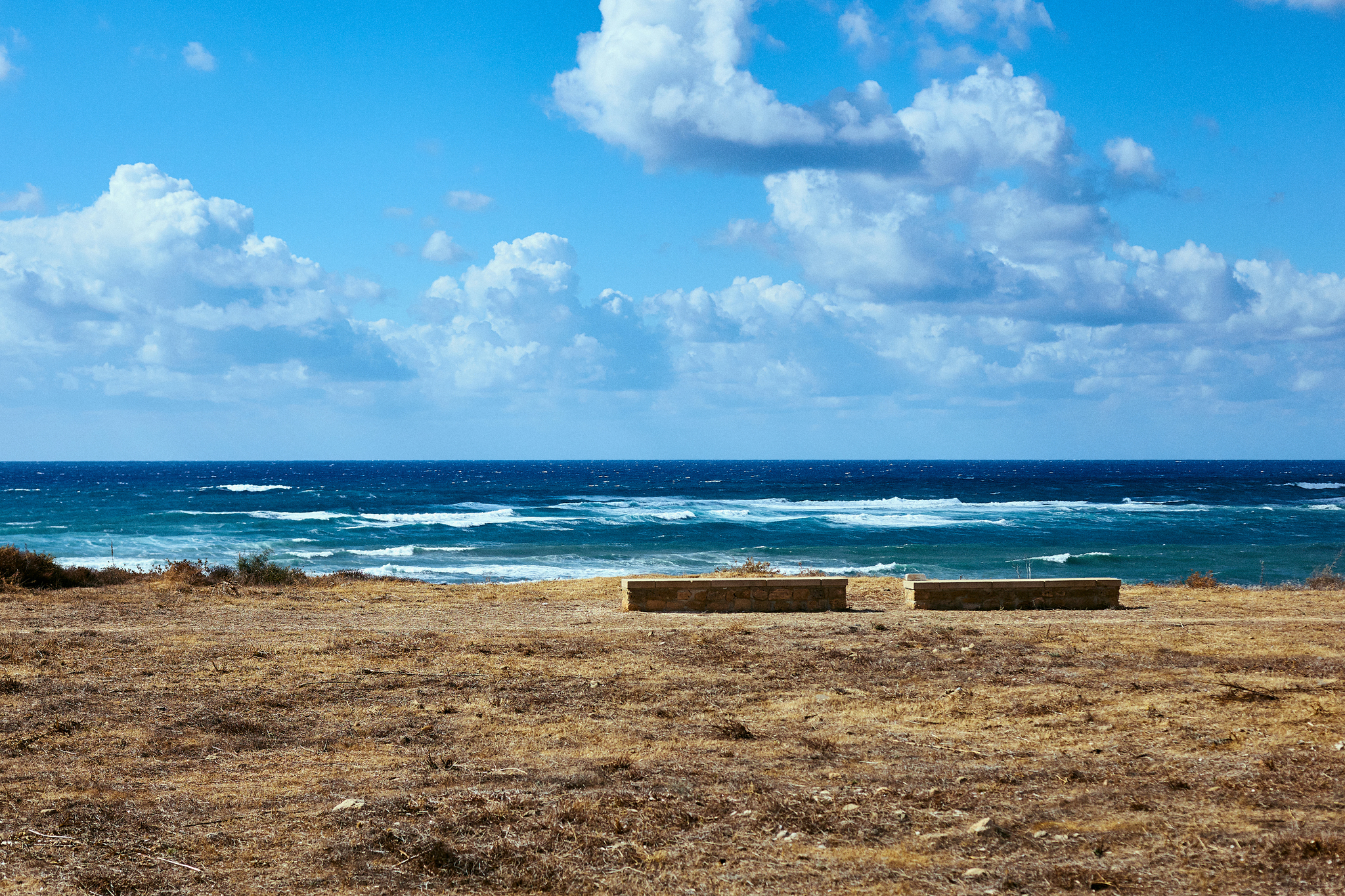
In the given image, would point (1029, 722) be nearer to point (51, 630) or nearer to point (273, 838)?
point (273, 838)

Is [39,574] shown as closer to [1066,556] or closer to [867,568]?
[867,568]

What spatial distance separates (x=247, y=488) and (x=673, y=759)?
293 ft

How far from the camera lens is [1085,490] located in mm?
89312

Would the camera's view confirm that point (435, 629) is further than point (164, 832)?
Yes

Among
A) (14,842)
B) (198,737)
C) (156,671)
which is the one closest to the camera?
(14,842)

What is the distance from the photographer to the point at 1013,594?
15.1 m

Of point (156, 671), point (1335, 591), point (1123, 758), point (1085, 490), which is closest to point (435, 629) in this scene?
point (156, 671)

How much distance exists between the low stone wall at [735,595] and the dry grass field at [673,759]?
1.85m

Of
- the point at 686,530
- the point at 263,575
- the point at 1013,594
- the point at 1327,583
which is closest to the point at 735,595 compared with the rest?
the point at 1013,594

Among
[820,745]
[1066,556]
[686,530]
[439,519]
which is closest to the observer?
[820,745]

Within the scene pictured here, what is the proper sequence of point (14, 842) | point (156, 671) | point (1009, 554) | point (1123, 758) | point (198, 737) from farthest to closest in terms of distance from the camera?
point (1009, 554), point (156, 671), point (198, 737), point (1123, 758), point (14, 842)

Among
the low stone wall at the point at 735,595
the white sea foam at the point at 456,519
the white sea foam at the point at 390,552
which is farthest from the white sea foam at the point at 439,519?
the low stone wall at the point at 735,595

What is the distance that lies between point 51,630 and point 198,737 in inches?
248

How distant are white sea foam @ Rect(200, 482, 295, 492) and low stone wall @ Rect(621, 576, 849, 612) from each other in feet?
248
